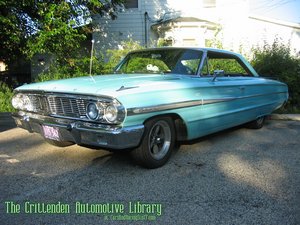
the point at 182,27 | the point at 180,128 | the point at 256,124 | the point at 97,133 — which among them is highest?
the point at 182,27

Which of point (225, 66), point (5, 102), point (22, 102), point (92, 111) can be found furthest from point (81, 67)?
point (92, 111)

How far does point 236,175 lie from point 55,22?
7.02 m

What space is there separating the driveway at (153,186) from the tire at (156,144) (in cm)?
13

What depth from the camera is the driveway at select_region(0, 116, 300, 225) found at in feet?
9.20

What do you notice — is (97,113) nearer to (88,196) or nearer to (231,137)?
(88,196)

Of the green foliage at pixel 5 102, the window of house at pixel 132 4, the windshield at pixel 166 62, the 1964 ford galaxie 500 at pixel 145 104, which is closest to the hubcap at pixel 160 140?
the 1964 ford galaxie 500 at pixel 145 104

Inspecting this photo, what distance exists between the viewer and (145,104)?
11.6 ft

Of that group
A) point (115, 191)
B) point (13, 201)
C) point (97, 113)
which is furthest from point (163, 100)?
point (13, 201)

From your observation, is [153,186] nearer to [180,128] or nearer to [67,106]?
[180,128]

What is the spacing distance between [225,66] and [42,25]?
5593 mm

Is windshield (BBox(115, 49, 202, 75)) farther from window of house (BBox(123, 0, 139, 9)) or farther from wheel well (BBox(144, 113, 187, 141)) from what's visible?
window of house (BBox(123, 0, 139, 9))

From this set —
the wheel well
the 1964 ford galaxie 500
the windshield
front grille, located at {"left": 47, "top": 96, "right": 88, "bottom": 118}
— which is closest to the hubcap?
the 1964 ford galaxie 500

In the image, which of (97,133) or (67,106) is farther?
(67,106)

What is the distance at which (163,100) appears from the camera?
3.78 metres
